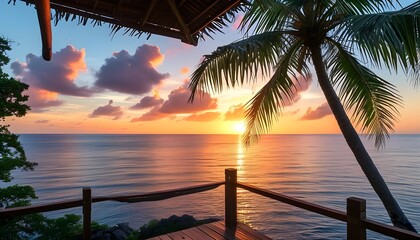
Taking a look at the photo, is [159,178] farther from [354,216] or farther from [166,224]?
[354,216]

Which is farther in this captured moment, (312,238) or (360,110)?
(312,238)

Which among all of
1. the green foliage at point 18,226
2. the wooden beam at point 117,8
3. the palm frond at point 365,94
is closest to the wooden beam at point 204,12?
the wooden beam at point 117,8

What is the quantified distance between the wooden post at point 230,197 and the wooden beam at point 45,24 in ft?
11.3

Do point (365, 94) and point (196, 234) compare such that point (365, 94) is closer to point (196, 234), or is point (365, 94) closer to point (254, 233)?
point (254, 233)

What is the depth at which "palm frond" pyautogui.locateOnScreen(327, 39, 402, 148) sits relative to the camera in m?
5.65

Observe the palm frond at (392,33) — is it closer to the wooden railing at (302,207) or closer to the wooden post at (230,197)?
the wooden railing at (302,207)

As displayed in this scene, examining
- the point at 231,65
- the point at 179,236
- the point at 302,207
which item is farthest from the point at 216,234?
the point at 231,65

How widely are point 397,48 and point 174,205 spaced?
19.7m

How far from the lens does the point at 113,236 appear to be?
38.1ft

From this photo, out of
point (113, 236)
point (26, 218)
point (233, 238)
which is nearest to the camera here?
point (233, 238)

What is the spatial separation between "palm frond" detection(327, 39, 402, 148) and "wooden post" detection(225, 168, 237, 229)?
3145 millimetres

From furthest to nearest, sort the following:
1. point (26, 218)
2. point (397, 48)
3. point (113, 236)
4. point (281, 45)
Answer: point (113, 236) → point (26, 218) → point (281, 45) → point (397, 48)

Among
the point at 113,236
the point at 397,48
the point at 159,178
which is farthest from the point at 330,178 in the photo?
the point at 397,48

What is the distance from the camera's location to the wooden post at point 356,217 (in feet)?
9.18
